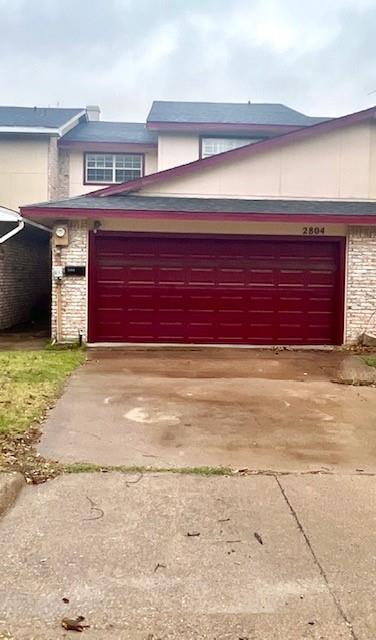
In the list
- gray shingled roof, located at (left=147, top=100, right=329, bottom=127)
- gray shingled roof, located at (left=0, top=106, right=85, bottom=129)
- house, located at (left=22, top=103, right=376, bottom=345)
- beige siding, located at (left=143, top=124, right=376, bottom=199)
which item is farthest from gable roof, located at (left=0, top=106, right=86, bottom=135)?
beige siding, located at (left=143, top=124, right=376, bottom=199)

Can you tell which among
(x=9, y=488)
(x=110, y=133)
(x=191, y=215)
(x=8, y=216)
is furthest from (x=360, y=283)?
(x=110, y=133)

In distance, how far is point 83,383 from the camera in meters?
8.72

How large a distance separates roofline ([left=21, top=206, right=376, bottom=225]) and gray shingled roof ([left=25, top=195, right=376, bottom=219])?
0.09 meters

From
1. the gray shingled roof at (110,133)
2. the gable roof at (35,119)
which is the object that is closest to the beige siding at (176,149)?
the gray shingled roof at (110,133)

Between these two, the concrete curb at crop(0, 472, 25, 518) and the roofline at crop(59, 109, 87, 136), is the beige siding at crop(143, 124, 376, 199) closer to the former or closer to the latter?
the roofline at crop(59, 109, 87, 136)

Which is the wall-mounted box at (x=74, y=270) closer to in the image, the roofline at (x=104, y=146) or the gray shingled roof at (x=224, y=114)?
the gray shingled roof at (x=224, y=114)

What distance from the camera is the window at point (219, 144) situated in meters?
19.2

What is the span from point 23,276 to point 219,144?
7.49 meters

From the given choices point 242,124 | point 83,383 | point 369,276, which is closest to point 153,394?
point 83,383

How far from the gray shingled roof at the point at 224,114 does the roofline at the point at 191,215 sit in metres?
7.82

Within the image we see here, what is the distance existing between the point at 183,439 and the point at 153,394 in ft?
Result: 7.07

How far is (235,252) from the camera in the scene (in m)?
13.0

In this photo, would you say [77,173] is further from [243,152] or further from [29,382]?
[29,382]

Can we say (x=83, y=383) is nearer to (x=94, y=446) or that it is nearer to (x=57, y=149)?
(x=94, y=446)
